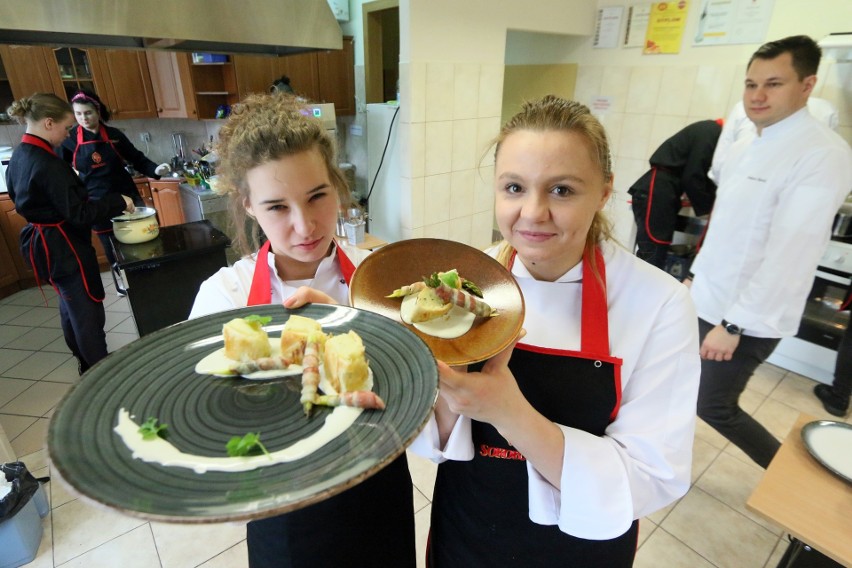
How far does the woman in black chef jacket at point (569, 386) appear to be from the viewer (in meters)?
0.79

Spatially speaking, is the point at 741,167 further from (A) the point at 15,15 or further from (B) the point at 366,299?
(A) the point at 15,15

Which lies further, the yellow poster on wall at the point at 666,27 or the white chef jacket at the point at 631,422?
the yellow poster on wall at the point at 666,27

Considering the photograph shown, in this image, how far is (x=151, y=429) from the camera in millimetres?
610

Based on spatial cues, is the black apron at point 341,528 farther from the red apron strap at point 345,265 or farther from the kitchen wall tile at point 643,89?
the kitchen wall tile at point 643,89

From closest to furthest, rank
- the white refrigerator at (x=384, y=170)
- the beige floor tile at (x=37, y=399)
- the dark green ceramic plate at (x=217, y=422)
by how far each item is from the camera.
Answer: the dark green ceramic plate at (x=217, y=422)
the beige floor tile at (x=37, y=399)
the white refrigerator at (x=384, y=170)

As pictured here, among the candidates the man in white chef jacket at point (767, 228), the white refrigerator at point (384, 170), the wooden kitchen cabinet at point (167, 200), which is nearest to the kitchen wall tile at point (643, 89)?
the man in white chef jacket at point (767, 228)

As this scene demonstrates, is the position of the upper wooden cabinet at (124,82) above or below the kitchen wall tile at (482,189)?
above

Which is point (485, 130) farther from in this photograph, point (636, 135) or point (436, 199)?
point (636, 135)

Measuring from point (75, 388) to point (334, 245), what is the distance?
70cm

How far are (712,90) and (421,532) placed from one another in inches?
126

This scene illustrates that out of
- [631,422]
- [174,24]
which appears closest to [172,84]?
[174,24]

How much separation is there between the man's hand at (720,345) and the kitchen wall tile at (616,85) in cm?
237

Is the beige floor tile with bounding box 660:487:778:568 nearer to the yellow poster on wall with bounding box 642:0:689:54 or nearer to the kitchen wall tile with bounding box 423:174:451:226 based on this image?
the kitchen wall tile with bounding box 423:174:451:226

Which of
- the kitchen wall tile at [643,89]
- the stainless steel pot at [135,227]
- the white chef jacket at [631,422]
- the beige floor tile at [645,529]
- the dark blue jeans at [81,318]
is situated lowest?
the beige floor tile at [645,529]
